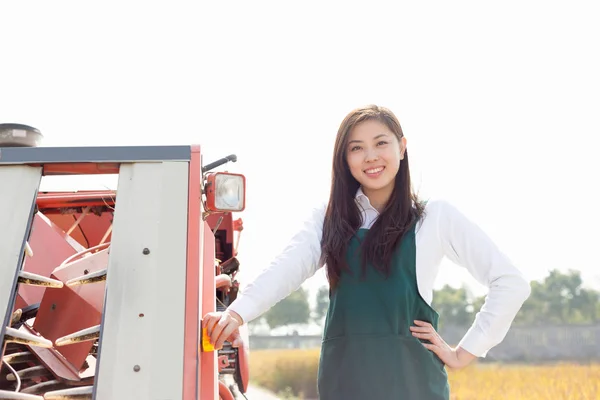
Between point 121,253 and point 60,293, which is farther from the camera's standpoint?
point 60,293

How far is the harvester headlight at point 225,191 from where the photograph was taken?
241cm

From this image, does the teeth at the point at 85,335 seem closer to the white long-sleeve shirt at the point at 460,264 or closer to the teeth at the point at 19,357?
the white long-sleeve shirt at the point at 460,264

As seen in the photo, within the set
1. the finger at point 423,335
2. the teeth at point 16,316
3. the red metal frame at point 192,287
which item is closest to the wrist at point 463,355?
the finger at point 423,335

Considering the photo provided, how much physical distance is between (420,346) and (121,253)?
1.04 metres

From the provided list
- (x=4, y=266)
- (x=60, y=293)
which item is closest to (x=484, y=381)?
(x=60, y=293)

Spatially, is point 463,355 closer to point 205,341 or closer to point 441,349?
point 441,349

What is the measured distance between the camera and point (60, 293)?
3.01m

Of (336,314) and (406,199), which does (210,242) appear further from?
(406,199)

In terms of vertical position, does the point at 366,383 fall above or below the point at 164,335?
below

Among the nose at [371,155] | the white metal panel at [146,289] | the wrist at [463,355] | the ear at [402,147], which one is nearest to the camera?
the white metal panel at [146,289]

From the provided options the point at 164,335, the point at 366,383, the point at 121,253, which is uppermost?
the point at 121,253

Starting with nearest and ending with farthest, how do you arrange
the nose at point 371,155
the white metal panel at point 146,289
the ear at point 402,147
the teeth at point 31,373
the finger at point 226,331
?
1. the white metal panel at point 146,289
2. the finger at point 226,331
3. the nose at point 371,155
4. the ear at point 402,147
5. the teeth at point 31,373

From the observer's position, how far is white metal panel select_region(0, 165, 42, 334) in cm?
221

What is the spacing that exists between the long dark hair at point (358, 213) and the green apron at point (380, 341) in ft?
0.12
